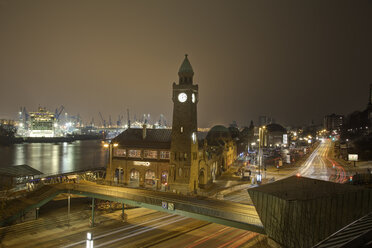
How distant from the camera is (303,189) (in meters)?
23.0

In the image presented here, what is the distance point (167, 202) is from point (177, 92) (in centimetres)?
2502

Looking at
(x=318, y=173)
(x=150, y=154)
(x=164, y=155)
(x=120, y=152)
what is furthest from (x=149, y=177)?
(x=318, y=173)

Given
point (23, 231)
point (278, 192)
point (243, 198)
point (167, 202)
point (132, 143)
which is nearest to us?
point (278, 192)

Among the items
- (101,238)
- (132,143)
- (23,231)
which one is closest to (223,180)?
(132,143)

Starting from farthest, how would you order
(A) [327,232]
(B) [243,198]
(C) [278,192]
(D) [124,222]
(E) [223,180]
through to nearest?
(E) [223,180] < (B) [243,198] < (D) [124,222] < (C) [278,192] < (A) [327,232]

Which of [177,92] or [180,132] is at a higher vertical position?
[177,92]

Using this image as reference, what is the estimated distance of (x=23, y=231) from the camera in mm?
30484

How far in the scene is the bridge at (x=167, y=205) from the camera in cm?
2415

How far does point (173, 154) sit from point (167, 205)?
21149 mm

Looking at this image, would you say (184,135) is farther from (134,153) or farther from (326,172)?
(326,172)

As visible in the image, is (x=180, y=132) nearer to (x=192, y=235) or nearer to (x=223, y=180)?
(x=223, y=180)

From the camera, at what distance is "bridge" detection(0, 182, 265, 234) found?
951 inches

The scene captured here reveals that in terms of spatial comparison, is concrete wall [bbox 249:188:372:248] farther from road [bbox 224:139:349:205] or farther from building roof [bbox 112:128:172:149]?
building roof [bbox 112:128:172:149]

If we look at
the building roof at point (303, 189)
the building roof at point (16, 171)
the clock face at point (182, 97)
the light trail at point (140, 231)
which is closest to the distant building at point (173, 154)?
the clock face at point (182, 97)
